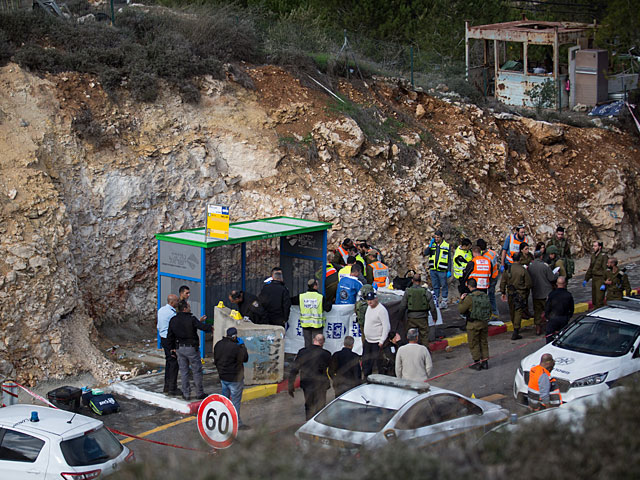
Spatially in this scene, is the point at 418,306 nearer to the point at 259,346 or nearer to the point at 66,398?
the point at 259,346

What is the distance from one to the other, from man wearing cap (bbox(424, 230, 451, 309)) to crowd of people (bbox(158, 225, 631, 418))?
0.07 ft

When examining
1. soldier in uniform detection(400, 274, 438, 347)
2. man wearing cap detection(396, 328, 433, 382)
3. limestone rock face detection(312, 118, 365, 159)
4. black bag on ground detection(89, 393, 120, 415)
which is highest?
limestone rock face detection(312, 118, 365, 159)

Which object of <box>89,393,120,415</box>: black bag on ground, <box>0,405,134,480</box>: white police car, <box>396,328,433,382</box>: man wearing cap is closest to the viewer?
<box>0,405,134,480</box>: white police car

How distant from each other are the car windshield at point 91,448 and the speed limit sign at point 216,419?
39.6 inches

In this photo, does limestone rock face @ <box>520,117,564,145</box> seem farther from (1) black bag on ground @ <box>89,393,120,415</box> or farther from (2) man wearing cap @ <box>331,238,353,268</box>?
(1) black bag on ground @ <box>89,393,120,415</box>

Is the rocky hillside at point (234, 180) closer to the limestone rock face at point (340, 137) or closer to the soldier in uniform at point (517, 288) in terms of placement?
the limestone rock face at point (340, 137)

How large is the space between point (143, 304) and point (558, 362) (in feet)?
28.0

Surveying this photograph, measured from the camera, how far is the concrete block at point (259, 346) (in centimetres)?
1281

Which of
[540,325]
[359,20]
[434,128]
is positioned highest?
[359,20]

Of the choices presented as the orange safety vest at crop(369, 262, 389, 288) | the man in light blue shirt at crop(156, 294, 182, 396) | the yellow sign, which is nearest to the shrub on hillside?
the yellow sign

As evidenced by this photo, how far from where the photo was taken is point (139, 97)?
703 inches

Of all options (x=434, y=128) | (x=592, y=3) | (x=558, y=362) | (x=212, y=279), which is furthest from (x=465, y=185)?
(x=592, y=3)

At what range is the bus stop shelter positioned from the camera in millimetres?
13828

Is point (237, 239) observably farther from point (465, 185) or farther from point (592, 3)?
point (592, 3)
